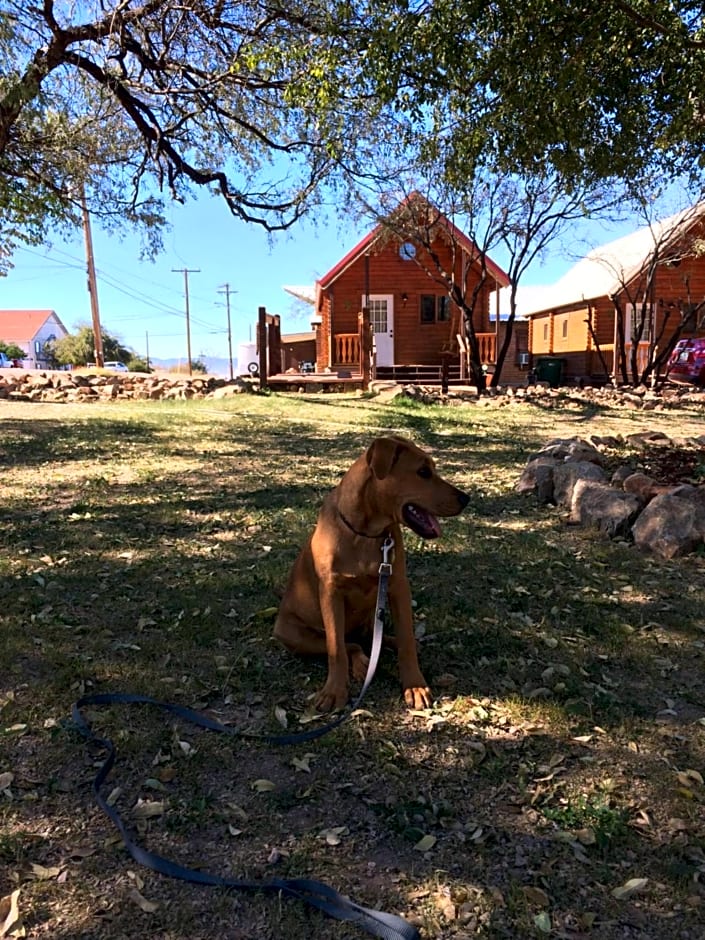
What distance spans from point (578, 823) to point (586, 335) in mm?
27566

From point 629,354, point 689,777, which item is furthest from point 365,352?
point 689,777

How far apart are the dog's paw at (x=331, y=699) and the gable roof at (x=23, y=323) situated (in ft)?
326

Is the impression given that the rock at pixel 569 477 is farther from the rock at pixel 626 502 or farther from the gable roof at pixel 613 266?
the gable roof at pixel 613 266

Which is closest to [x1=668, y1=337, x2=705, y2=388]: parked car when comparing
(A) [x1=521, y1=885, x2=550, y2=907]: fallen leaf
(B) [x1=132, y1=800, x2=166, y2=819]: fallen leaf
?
(A) [x1=521, y1=885, x2=550, y2=907]: fallen leaf

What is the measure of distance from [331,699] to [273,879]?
0.95m

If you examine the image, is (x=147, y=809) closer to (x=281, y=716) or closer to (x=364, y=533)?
(x=281, y=716)

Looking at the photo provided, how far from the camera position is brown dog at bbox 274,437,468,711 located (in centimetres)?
Result: 280

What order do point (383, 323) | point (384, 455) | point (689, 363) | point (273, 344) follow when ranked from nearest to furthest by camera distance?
point (384, 455) < point (273, 344) < point (689, 363) < point (383, 323)

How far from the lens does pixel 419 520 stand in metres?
2.81

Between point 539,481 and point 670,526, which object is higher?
point 539,481

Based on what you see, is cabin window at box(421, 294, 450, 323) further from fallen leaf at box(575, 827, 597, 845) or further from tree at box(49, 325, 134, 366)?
tree at box(49, 325, 134, 366)

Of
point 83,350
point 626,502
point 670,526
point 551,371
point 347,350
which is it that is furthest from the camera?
point 83,350

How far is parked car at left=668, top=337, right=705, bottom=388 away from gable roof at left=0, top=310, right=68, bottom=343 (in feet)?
290

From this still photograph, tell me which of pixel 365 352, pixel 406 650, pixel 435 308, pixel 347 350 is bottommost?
pixel 406 650
